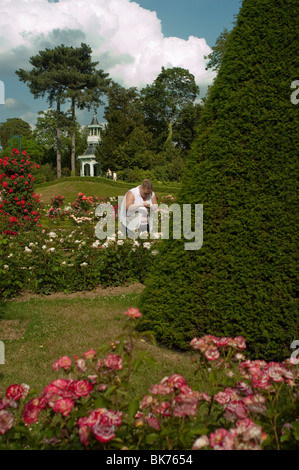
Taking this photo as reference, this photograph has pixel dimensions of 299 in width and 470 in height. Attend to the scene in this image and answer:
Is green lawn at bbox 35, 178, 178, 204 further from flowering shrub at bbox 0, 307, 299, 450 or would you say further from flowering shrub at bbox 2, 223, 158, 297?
flowering shrub at bbox 0, 307, 299, 450

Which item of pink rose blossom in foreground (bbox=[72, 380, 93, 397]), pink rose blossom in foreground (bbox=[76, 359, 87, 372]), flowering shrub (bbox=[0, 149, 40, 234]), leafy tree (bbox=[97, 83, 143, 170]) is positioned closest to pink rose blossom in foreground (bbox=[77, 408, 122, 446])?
pink rose blossom in foreground (bbox=[72, 380, 93, 397])

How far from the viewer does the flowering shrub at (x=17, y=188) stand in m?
12.9

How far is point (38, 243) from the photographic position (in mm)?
7184

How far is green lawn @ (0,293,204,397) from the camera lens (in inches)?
143

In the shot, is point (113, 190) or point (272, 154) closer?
point (272, 154)

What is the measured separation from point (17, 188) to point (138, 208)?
24.5 ft

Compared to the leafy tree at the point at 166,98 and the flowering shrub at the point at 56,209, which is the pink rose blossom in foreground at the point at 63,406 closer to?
the flowering shrub at the point at 56,209

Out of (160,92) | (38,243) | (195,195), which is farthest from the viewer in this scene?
(160,92)

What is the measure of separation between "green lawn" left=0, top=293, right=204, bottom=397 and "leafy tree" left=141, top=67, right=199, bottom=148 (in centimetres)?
4697

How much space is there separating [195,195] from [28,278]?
3700 millimetres

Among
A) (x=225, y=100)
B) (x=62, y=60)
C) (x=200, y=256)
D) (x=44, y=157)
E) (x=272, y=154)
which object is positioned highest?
(x=62, y=60)

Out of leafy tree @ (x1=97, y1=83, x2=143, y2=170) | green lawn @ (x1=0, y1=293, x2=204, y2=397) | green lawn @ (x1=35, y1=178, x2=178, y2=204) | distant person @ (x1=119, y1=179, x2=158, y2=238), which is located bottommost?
green lawn @ (x1=0, y1=293, x2=204, y2=397)
